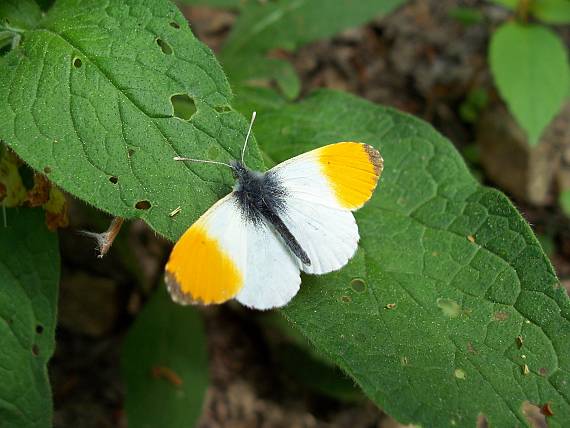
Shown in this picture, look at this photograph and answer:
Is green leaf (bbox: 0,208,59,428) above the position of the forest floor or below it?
above

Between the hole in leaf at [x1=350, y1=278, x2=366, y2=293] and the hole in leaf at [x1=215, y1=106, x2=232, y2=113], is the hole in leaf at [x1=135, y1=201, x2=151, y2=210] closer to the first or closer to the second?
the hole in leaf at [x1=215, y1=106, x2=232, y2=113]

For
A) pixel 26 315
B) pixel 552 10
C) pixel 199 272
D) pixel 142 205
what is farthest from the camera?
pixel 552 10

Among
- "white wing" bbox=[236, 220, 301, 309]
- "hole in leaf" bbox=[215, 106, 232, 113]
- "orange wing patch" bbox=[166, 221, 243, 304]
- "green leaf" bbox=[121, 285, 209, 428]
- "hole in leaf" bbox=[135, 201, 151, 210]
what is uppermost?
"hole in leaf" bbox=[215, 106, 232, 113]

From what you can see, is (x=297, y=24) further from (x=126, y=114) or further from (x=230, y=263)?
(x=230, y=263)

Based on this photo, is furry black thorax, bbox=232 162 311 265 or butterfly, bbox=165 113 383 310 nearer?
butterfly, bbox=165 113 383 310

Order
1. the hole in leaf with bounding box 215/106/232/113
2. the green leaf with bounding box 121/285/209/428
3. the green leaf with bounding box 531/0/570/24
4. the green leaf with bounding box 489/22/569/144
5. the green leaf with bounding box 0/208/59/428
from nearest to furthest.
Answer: the hole in leaf with bounding box 215/106/232/113
the green leaf with bounding box 0/208/59/428
the green leaf with bounding box 121/285/209/428
the green leaf with bounding box 489/22/569/144
the green leaf with bounding box 531/0/570/24

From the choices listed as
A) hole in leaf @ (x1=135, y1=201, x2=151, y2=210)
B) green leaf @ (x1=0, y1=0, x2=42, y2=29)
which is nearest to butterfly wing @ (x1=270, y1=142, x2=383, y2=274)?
hole in leaf @ (x1=135, y1=201, x2=151, y2=210)

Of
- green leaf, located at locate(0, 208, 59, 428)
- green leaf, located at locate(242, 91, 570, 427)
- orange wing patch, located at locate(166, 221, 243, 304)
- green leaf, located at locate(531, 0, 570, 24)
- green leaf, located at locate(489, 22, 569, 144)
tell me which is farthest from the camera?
green leaf, located at locate(531, 0, 570, 24)

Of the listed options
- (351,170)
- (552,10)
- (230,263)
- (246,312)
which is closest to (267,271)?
(230,263)
